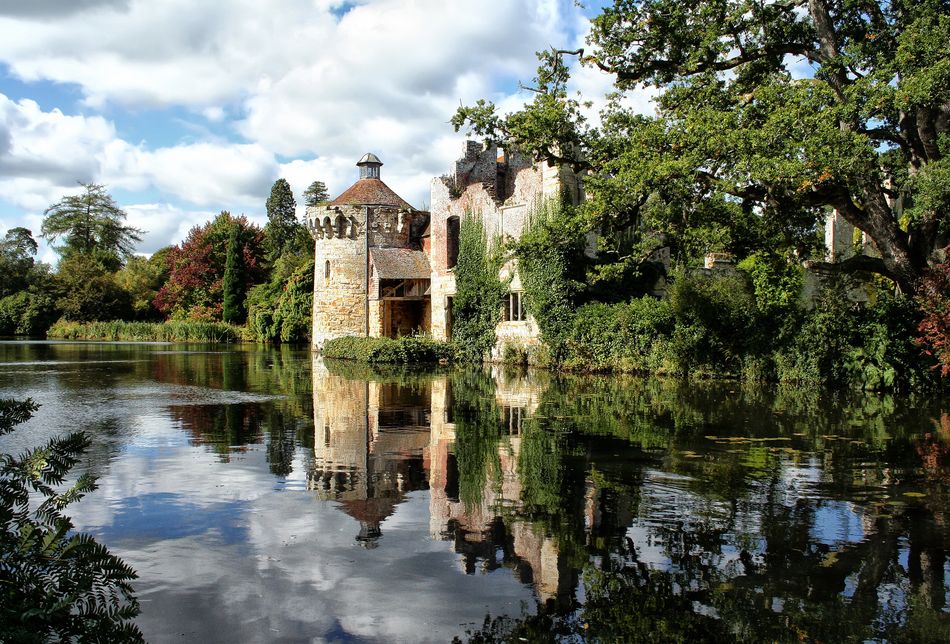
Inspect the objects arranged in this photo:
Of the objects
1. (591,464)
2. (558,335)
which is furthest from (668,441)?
(558,335)

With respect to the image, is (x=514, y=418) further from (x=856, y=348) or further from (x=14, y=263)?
(x=14, y=263)

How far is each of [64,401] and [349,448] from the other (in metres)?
8.65

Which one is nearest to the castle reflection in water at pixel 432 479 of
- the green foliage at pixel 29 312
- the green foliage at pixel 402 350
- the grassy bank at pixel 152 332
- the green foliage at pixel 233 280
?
the green foliage at pixel 402 350

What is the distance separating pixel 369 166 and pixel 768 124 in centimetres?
2599

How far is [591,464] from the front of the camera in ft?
29.9

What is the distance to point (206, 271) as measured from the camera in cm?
5856

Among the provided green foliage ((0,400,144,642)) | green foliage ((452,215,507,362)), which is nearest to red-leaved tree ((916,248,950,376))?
green foliage ((0,400,144,642))

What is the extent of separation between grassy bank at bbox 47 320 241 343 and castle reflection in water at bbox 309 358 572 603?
123 ft

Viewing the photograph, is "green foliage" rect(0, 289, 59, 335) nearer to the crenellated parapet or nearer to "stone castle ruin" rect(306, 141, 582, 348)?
"stone castle ruin" rect(306, 141, 582, 348)

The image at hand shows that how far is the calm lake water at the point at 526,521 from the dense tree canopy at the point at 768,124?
4319mm

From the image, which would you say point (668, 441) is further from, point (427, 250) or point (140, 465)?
point (427, 250)

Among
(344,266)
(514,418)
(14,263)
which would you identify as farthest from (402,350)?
(14,263)

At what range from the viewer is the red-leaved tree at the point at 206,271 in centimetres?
5722

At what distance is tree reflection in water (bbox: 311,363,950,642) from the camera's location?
4.65 m
